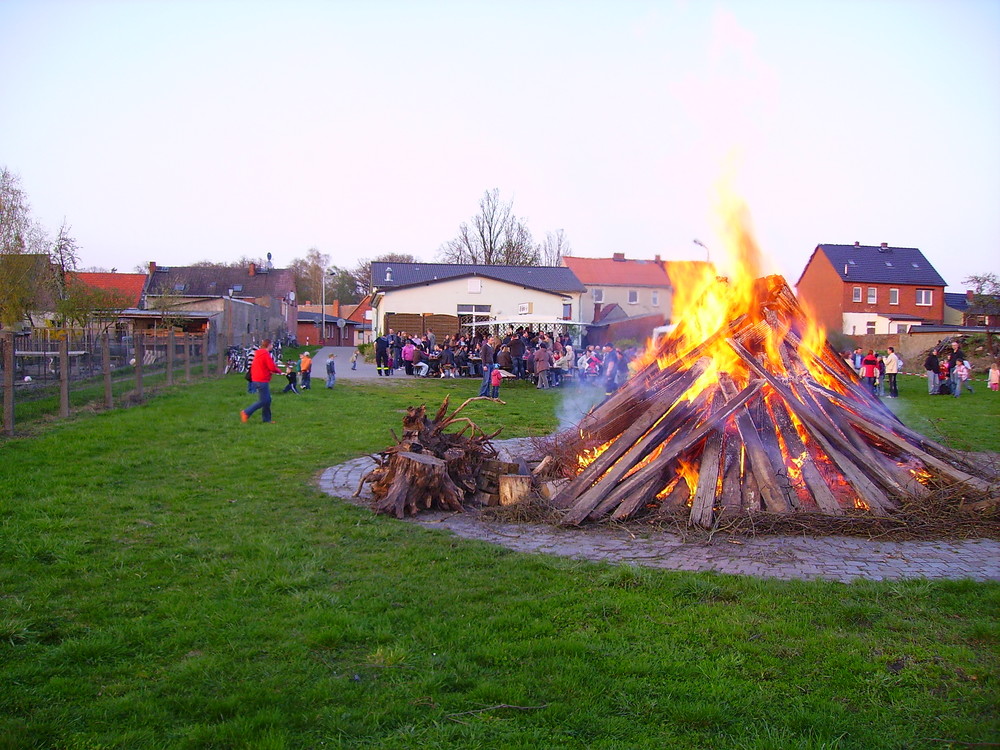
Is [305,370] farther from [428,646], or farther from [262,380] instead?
[428,646]

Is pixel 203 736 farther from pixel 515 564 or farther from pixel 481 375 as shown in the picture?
pixel 481 375

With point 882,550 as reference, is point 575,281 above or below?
above

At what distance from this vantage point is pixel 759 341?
8883 mm

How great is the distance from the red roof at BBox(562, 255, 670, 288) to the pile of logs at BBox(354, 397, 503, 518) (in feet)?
187

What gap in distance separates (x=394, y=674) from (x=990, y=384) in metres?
28.2

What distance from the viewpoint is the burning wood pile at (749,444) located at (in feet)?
23.4

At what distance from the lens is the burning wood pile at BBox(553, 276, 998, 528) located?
7.13 m

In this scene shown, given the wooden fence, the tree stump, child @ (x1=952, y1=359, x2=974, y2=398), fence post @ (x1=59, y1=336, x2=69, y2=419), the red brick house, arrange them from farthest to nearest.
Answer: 1. the red brick house
2. child @ (x1=952, y1=359, x2=974, y2=398)
3. fence post @ (x1=59, y1=336, x2=69, y2=419)
4. the wooden fence
5. the tree stump

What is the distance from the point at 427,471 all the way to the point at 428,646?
3391 millimetres

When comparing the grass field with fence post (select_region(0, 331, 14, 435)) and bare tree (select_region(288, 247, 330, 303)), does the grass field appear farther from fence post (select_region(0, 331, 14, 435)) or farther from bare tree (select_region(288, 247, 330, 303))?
bare tree (select_region(288, 247, 330, 303))

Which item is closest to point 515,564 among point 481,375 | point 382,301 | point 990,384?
point 481,375

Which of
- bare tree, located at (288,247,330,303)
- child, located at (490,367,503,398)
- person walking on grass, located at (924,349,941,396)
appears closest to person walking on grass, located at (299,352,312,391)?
child, located at (490,367,503,398)

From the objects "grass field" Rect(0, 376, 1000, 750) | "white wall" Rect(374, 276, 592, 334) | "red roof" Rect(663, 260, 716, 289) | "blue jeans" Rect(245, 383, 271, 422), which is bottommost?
"grass field" Rect(0, 376, 1000, 750)

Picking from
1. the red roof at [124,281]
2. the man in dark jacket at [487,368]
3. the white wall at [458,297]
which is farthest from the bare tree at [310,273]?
the man in dark jacket at [487,368]
